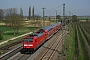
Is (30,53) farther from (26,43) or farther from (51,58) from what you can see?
(51,58)

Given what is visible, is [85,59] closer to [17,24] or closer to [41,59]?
[41,59]

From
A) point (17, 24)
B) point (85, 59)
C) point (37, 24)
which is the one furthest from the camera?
point (37, 24)

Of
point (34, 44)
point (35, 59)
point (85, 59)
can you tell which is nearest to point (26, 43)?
point (34, 44)

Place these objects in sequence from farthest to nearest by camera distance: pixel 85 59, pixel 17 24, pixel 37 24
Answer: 1. pixel 37 24
2. pixel 17 24
3. pixel 85 59

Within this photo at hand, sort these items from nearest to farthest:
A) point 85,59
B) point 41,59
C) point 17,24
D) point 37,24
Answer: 1. point 41,59
2. point 85,59
3. point 17,24
4. point 37,24

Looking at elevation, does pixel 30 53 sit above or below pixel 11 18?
below

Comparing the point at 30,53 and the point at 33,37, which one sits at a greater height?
the point at 33,37

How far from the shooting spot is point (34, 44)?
2988cm

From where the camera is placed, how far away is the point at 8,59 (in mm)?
26578

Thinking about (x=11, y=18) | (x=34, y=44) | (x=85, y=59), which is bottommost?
(x=85, y=59)

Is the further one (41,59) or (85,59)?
(85,59)

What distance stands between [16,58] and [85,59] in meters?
10.5

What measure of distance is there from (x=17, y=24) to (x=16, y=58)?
33.7 m

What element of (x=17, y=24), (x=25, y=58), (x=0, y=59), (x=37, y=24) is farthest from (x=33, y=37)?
(x=37, y=24)
